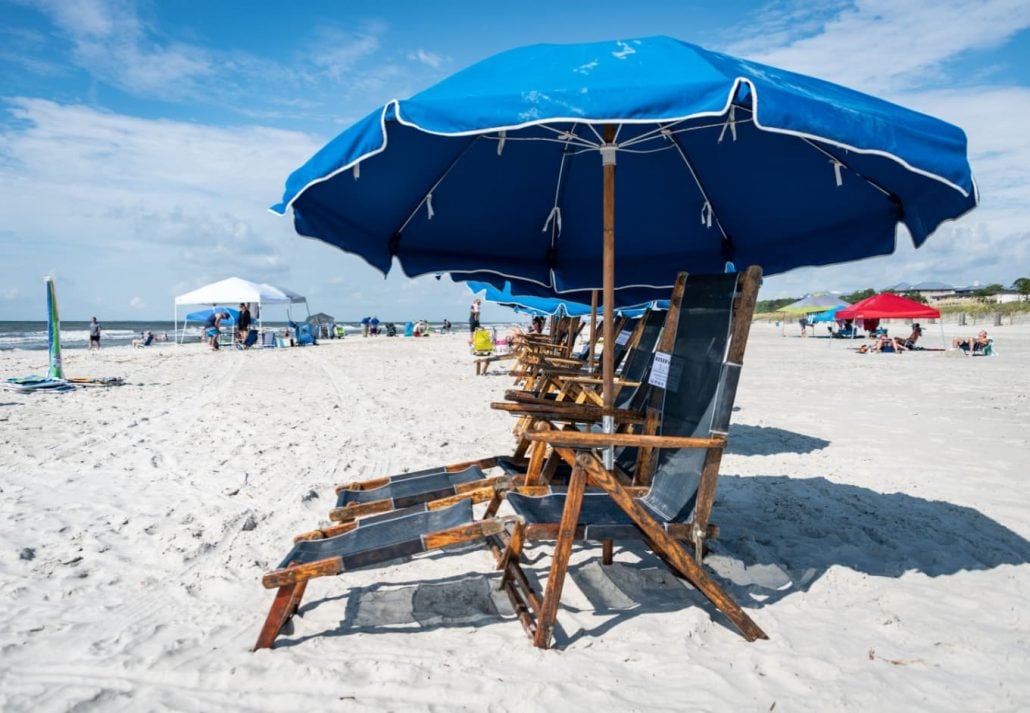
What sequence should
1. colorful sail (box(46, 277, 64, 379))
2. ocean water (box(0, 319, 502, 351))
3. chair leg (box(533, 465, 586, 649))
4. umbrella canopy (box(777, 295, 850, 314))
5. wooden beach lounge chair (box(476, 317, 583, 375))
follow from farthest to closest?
umbrella canopy (box(777, 295, 850, 314)) < ocean water (box(0, 319, 502, 351)) < wooden beach lounge chair (box(476, 317, 583, 375)) < colorful sail (box(46, 277, 64, 379)) < chair leg (box(533, 465, 586, 649))

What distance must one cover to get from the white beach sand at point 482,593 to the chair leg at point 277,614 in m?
0.05

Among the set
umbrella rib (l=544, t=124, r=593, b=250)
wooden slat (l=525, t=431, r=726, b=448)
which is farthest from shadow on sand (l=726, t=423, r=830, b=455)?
wooden slat (l=525, t=431, r=726, b=448)

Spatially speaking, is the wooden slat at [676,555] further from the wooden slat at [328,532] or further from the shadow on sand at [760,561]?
the wooden slat at [328,532]

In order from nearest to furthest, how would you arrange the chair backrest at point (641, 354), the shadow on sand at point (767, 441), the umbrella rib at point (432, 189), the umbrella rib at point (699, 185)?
the umbrella rib at point (432, 189)
the umbrella rib at point (699, 185)
the chair backrest at point (641, 354)
the shadow on sand at point (767, 441)

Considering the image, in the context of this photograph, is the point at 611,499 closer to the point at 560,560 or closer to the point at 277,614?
the point at 560,560

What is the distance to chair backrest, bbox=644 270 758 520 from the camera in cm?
258

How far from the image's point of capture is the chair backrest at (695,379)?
2.58 metres

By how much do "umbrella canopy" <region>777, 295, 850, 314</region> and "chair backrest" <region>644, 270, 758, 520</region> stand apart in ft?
135

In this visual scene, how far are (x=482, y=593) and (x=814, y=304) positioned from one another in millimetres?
45082

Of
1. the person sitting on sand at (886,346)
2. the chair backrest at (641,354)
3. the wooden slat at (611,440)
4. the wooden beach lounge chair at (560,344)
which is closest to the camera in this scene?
the wooden slat at (611,440)

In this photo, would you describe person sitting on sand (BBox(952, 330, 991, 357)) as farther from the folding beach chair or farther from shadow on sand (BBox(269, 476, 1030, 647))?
the folding beach chair

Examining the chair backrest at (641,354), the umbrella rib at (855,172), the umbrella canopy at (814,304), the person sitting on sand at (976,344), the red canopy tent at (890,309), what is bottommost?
the person sitting on sand at (976,344)

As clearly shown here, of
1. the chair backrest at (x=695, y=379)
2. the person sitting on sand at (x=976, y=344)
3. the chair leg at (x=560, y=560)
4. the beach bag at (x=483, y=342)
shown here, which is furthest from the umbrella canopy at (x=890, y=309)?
the chair leg at (x=560, y=560)

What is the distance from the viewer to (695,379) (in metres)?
2.90
